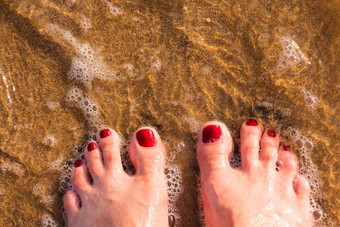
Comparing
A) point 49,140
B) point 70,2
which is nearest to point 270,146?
point 49,140

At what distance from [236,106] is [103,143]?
0.75m

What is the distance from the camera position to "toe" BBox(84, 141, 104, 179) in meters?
2.07

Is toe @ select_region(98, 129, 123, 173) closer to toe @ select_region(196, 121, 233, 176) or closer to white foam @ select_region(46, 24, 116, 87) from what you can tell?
white foam @ select_region(46, 24, 116, 87)

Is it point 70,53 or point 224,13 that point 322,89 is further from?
point 70,53

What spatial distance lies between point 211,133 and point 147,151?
359mm

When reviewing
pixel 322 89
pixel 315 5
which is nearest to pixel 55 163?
pixel 322 89

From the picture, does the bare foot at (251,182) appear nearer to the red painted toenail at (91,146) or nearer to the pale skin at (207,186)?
the pale skin at (207,186)

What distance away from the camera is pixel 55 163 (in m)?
2.05

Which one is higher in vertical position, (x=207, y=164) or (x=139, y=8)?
(x=139, y=8)

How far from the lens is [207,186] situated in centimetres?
206

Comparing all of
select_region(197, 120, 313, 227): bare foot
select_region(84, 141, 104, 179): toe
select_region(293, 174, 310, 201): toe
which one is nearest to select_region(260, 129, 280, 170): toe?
select_region(197, 120, 313, 227): bare foot

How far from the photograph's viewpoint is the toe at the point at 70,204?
2059mm

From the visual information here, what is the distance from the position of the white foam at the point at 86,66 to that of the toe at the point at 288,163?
1.03 metres

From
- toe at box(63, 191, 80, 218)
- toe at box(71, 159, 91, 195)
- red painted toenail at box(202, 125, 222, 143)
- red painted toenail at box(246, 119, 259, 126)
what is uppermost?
red painted toenail at box(246, 119, 259, 126)
